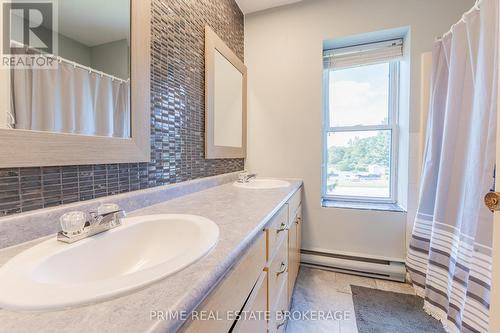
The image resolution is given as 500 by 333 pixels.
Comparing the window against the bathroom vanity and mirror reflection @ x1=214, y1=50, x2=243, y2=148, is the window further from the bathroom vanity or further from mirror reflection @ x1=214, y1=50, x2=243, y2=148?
the bathroom vanity

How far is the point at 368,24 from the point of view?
174 centimetres

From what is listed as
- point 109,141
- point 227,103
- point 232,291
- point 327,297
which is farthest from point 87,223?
point 327,297

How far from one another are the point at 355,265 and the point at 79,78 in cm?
211

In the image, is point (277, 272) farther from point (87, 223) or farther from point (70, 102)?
point (70, 102)

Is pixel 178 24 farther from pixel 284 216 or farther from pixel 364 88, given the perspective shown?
pixel 364 88

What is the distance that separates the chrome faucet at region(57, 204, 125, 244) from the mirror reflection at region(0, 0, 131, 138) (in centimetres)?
27

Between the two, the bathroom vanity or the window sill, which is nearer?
the bathroom vanity

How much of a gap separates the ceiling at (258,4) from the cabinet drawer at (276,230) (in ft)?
6.02

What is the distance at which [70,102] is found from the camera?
677mm

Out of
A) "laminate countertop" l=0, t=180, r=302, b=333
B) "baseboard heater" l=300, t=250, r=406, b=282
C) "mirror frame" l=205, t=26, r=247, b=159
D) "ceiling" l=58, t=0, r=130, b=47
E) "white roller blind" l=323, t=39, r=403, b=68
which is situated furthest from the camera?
"white roller blind" l=323, t=39, r=403, b=68

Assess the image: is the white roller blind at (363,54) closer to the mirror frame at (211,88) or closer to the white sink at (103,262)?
the mirror frame at (211,88)

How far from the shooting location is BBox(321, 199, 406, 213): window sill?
179 cm

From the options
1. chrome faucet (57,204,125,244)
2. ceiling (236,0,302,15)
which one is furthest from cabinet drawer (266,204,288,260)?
ceiling (236,0,302,15)

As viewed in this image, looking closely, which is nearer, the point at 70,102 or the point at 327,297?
the point at 70,102
